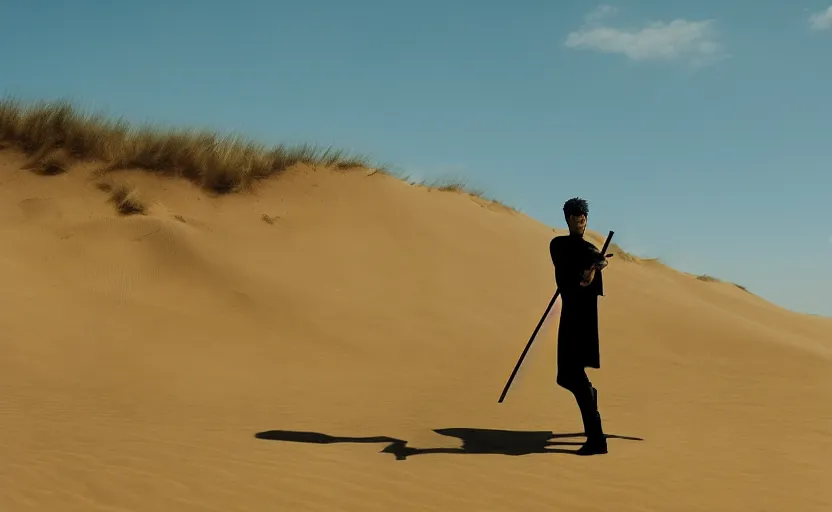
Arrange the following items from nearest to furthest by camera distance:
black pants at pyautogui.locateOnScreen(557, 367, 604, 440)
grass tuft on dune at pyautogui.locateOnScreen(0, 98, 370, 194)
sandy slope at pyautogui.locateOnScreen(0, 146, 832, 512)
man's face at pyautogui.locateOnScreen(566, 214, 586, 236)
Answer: sandy slope at pyautogui.locateOnScreen(0, 146, 832, 512) < black pants at pyautogui.locateOnScreen(557, 367, 604, 440) < man's face at pyautogui.locateOnScreen(566, 214, 586, 236) < grass tuft on dune at pyautogui.locateOnScreen(0, 98, 370, 194)

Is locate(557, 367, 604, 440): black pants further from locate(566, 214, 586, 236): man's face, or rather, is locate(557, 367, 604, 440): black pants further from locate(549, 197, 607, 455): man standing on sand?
locate(566, 214, 586, 236): man's face

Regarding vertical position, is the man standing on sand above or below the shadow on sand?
above

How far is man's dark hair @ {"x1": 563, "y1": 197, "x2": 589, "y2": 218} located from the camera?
6.22 m

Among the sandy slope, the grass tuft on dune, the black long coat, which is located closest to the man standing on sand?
the black long coat

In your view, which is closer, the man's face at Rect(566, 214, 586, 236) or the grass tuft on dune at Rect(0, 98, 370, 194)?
the man's face at Rect(566, 214, 586, 236)

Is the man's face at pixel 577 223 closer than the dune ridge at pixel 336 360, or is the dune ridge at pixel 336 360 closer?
the dune ridge at pixel 336 360

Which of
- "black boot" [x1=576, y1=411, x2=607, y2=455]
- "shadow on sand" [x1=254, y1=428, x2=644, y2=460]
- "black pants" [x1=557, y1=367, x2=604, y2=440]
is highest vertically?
"black pants" [x1=557, y1=367, x2=604, y2=440]

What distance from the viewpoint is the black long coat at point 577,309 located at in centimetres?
612

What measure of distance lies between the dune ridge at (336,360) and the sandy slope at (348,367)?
0.04m

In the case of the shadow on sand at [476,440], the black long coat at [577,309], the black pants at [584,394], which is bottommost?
the shadow on sand at [476,440]

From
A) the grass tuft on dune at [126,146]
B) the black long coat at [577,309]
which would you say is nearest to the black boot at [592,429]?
the black long coat at [577,309]

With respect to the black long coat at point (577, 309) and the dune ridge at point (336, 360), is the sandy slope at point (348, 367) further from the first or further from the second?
the black long coat at point (577, 309)

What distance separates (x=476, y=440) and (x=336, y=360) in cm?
370

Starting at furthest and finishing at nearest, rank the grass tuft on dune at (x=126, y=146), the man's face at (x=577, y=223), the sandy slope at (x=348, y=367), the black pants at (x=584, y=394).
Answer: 1. the grass tuft on dune at (x=126, y=146)
2. the man's face at (x=577, y=223)
3. the black pants at (x=584, y=394)
4. the sandy slope at (x=348, y=367)
